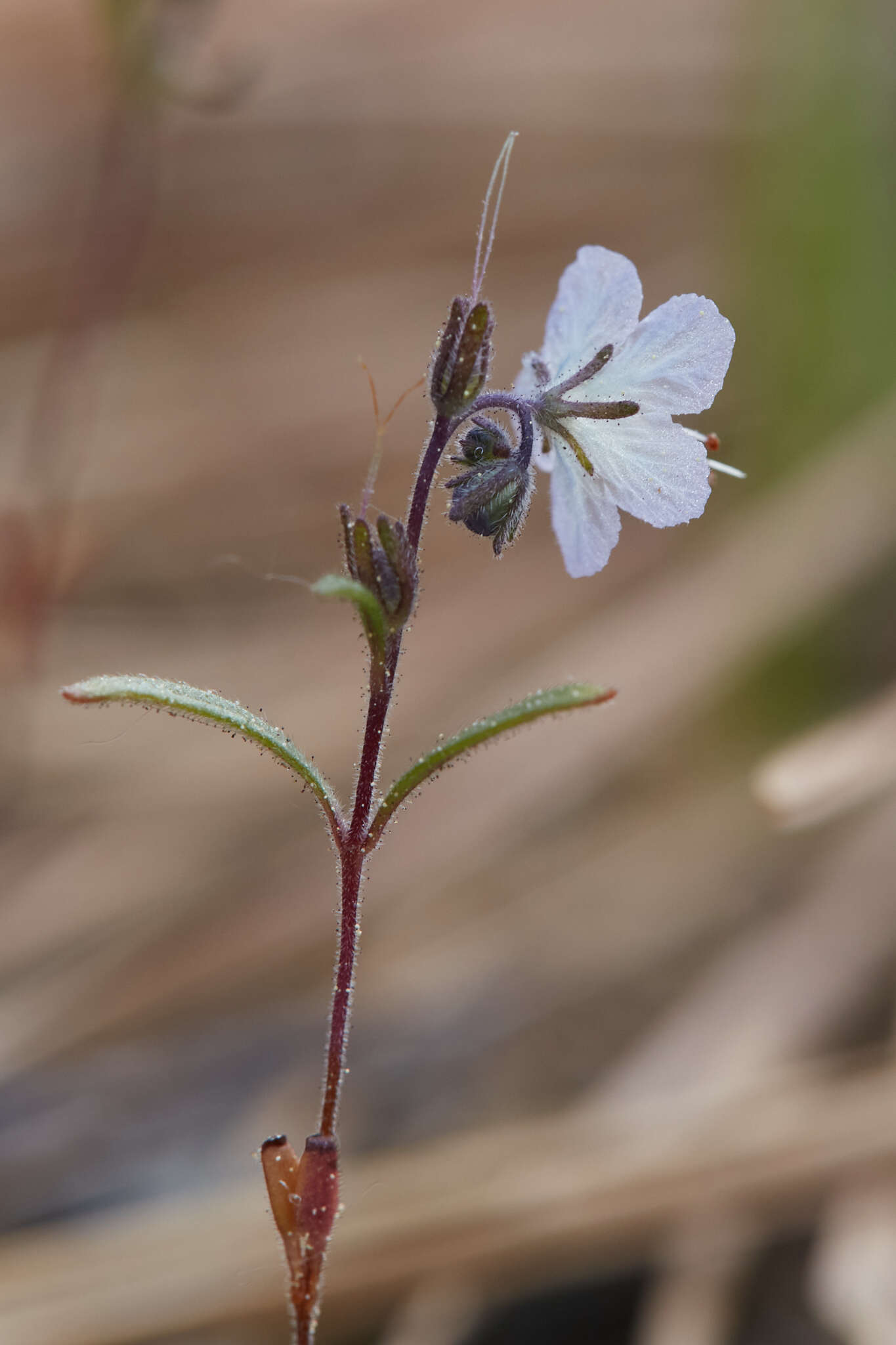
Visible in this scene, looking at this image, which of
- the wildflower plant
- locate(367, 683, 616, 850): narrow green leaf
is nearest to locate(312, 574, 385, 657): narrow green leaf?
the wildflower plant

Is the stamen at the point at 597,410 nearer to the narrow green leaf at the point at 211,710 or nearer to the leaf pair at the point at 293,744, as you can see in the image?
the leaf pair at the point at 293,744

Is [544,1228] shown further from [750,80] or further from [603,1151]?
[750,80]

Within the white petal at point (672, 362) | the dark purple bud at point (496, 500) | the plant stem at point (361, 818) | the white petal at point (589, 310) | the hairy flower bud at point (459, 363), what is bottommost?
the plant stem at point (361, 818)

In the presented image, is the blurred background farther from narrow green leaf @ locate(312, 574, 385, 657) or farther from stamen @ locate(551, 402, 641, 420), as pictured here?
narrow green leaf @ locate(312, 574, 385, 657)

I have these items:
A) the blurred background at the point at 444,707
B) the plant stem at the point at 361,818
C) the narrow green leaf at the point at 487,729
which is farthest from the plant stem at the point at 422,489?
the blurred background at the point at 444,707

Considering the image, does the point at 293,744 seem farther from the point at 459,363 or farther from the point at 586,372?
the point at 586,372

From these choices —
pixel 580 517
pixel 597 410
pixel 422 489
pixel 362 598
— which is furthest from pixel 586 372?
pixel 362 598

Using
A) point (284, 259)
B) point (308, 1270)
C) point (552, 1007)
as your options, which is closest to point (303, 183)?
point (284, 259)
